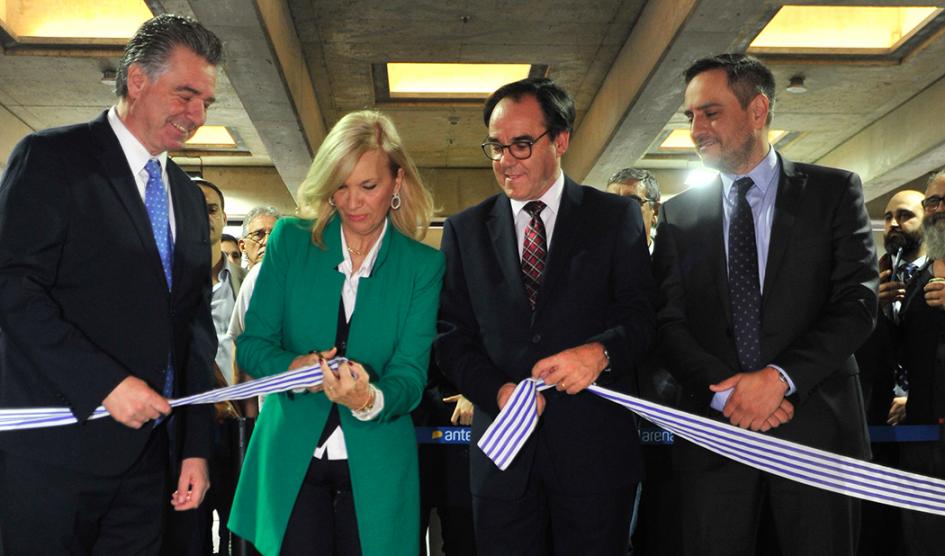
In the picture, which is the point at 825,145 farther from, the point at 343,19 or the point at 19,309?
the point at 19,309

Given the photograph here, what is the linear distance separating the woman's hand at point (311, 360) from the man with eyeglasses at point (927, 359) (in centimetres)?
282

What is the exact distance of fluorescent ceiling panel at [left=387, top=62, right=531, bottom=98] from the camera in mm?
12484

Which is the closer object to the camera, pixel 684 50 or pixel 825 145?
pixel 684 50

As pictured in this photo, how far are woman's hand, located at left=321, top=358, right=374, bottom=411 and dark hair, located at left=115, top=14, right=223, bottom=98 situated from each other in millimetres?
1036

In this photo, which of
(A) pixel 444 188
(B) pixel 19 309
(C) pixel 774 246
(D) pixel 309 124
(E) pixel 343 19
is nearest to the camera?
(B) pixel 19 309

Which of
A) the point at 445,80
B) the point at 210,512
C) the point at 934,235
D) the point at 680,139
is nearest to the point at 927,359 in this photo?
the point at 934,235

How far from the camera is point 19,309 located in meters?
2.32

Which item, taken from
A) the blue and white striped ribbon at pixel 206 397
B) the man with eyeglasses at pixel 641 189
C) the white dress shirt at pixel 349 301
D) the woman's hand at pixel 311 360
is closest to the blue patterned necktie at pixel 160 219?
the blue and white striped ribbon at pixel 206 397

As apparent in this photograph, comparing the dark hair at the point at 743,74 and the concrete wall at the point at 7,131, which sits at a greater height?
the concrete wall at the point at 7,131

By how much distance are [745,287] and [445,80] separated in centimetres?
1026

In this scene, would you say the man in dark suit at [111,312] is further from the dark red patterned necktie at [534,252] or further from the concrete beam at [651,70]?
the concrete beam at [651,70]

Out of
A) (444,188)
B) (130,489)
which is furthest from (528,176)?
(444,188)

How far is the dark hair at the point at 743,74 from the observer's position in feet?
10.6

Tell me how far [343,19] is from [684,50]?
3.72 m
